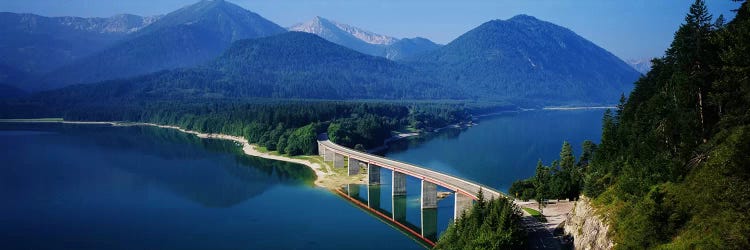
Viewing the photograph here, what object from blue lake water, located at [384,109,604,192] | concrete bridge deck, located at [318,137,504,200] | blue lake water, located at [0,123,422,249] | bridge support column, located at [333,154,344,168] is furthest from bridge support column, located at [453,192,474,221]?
bridge support column, located at [333,154,344,168]

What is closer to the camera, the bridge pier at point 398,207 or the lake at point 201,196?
the lake at point 201,196

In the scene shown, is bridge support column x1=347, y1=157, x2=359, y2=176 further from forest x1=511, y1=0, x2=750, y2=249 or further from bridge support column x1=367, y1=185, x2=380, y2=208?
forest x1=511, y1=0, x2=750, y2=249

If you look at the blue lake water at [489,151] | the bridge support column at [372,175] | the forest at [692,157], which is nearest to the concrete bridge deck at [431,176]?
the bridge support column at [372,175]

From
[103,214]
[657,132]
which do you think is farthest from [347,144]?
[657,132]

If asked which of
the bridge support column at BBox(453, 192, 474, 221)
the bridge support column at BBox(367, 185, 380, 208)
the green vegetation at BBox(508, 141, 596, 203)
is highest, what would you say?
the green vegetation at BBox(508, 141, 596, 203)

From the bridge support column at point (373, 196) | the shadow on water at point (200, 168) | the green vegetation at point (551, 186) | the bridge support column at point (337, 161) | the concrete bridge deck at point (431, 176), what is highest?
the green vegetation at point (551, 186)

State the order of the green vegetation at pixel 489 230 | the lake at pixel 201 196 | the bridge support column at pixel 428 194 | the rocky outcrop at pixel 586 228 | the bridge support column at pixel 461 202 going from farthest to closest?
1. the bridge support column at pixel 428 194
2. the bridge support column at pixel 461 202
3. the lake at pixel 201 196
4. the green vegetation at pixel 489 230
5. the rocky outcrop at pixel 586 228

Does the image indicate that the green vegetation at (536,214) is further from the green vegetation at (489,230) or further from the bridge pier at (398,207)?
the bridge pier at (398,207)
